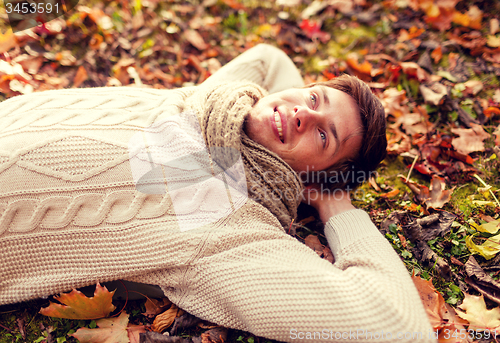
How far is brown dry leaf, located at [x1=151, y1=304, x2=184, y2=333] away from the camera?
71.4 inches

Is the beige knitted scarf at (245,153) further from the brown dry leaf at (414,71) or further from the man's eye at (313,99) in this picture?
the brown dry leaf at (414,71)

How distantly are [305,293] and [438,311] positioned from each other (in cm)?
87

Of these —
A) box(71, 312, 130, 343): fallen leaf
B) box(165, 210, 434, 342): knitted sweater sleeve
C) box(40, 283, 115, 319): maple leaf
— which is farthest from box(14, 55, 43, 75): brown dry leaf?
box(165, 210, 434, 342): knitted sweater sleeve

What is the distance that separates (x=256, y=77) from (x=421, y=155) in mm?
1601

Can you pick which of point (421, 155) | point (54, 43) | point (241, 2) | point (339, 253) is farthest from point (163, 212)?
point (241, 2)

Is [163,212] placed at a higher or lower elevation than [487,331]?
higher

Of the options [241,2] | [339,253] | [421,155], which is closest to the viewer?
[339,253]

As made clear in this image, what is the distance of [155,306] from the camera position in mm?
1919

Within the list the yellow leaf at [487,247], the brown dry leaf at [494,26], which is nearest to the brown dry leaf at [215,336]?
the yellow leaf at [487,247]

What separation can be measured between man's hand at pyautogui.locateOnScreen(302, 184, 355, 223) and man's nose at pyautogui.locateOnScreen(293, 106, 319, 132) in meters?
0.53

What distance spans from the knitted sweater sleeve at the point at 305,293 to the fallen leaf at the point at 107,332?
348mm

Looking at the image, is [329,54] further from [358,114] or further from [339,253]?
[339,253]

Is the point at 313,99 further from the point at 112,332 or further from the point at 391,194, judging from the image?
the point at 112,332

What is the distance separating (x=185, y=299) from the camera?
174cm
